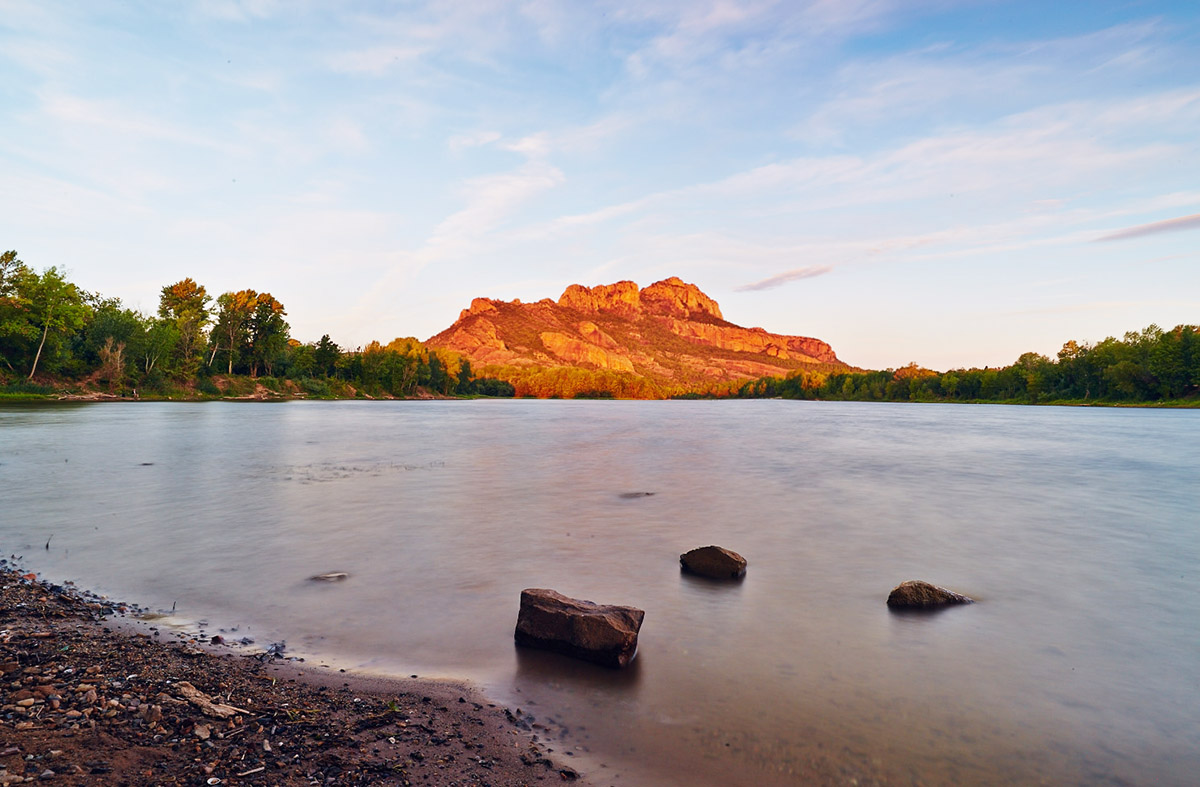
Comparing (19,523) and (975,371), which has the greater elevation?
(975,371)

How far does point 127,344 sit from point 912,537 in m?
102

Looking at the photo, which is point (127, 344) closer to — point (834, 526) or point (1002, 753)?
point (834, 526)

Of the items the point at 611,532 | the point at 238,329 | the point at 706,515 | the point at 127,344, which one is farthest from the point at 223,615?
the point at 238,329

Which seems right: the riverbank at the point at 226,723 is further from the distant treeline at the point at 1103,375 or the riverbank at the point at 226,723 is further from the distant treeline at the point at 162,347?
the distant treeline at the point at 1103,375

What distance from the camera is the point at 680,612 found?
10102 mm

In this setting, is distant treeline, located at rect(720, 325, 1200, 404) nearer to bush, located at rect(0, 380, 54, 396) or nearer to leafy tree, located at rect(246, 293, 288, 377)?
leafy tree, located at rect(246, 293, 288, 377)

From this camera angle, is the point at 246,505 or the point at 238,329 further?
the point at 238,329

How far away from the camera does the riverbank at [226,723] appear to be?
14.6 feet

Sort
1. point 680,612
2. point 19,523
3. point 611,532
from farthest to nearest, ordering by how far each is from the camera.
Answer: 1. point 611,532
2. point 19,523
3. point 680,612

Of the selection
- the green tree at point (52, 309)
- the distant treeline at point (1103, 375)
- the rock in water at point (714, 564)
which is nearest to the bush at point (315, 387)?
the green tree at point (52, 309)

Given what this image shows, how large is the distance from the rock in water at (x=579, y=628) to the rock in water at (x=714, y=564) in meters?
4.33

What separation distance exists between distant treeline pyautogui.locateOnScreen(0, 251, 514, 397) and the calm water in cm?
5751

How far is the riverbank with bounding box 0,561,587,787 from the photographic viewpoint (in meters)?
4.46

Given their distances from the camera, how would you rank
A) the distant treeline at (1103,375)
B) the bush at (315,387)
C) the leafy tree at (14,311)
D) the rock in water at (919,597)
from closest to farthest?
the rock in water at (919,597) → the leafy tree at (14,311) → the distant treeline at (1103,375) → the bush at (315,387)
